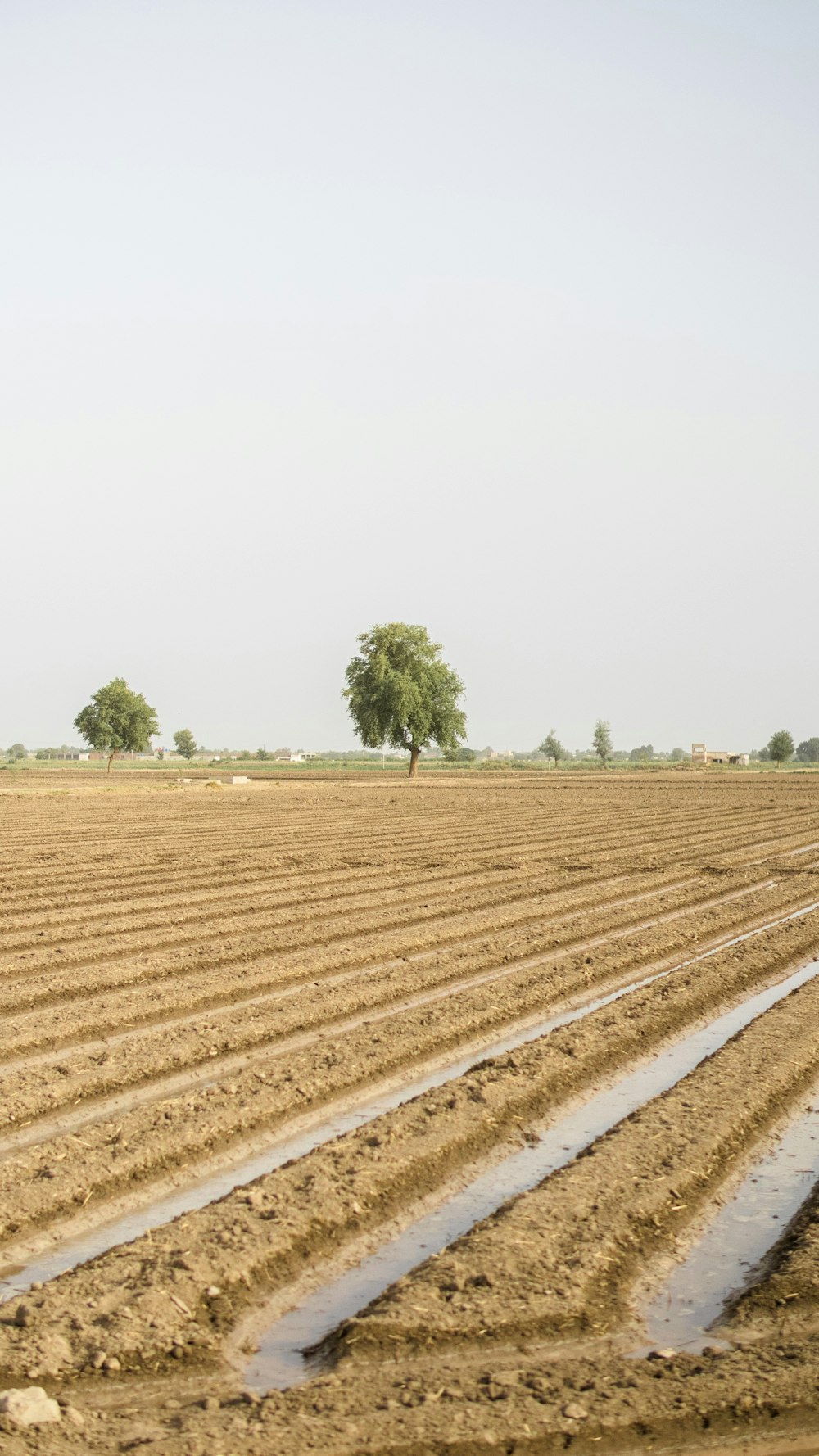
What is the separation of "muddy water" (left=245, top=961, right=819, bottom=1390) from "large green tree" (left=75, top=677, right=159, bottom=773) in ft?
323

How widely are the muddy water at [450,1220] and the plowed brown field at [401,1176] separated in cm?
2

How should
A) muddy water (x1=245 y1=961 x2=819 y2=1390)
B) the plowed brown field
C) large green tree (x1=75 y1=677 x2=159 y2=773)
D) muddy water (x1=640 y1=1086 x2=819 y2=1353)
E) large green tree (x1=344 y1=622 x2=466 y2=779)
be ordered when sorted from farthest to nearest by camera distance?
1. large green tree (x1=75 y1=677 x2=159 y2=773)
2. large green tree (x1=344 y1=622 x2=466 y2=779)
3. muddy water (x1=640 y1=1086 x2=819 y2=1353)
4. muddy water (x1=245 y1=961 x2=819 y2=1390)
5. the plowed brown field

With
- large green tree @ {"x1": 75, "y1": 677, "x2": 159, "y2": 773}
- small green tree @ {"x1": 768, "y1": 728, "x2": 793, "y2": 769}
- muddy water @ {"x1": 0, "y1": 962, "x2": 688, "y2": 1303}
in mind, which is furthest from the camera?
small green tree @ {"x1": 768, "y1": 728, "x2": 793, "y2": 769}

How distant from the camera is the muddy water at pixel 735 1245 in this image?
483 cm

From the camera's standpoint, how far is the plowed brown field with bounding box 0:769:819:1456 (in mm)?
4250

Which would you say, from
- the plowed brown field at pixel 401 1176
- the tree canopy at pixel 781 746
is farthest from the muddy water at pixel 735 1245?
the tree canopy at pixel 781 746

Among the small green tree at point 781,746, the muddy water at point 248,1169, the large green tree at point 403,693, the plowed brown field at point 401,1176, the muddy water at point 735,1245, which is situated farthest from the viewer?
the small green tree at point 781,746

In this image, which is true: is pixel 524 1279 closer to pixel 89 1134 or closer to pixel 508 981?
pixel 89 1134

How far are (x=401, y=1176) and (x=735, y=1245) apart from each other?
1626 millimetres

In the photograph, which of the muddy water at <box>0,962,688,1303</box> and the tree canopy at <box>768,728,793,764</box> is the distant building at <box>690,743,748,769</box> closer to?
the tree canopy at <box>768,728,793,764</box>

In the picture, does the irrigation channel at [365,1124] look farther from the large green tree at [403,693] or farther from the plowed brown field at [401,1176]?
the large green tree at [403,693]

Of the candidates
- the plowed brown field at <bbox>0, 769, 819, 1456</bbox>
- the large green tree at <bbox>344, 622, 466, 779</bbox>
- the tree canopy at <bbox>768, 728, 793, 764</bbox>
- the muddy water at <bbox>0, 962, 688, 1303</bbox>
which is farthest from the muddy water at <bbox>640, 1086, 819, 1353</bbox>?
the tree canopy at <bbox>768, 728, 793, 764</bbox>

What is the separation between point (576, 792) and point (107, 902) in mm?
45877

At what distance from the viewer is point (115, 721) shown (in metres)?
105
